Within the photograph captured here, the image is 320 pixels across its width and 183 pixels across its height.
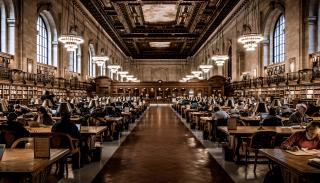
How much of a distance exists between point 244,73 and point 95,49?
51.1ft

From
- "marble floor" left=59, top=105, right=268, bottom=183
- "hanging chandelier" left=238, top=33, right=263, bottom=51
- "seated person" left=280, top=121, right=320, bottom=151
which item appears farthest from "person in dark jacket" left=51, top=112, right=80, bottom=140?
"hanging chandelier" left=238, top=33, right=263, bottom=51

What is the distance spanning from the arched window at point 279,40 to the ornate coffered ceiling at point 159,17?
3.85 m

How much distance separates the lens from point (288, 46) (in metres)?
19.5

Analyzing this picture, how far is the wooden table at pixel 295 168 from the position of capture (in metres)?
3.36

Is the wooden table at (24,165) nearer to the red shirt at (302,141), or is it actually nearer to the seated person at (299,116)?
the red shirt at (302,141)

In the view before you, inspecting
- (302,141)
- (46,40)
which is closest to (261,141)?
(302,141)

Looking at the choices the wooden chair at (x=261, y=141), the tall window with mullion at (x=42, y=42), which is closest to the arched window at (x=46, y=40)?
the tall window with mullion at (x=42, y=42)

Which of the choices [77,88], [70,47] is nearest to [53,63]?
[77,88]

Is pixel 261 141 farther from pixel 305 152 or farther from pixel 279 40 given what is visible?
pixel 279 40

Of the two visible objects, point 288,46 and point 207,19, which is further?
point 207,19

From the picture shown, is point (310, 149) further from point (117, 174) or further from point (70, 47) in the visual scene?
point (70, 47)

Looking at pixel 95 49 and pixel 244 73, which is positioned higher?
pixel 95 49

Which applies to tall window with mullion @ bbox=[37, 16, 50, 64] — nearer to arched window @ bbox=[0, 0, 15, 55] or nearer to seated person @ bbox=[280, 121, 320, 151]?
arched window @ bbox=[0, 0, 15, 55]

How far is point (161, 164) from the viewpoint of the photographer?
24.6 ft
